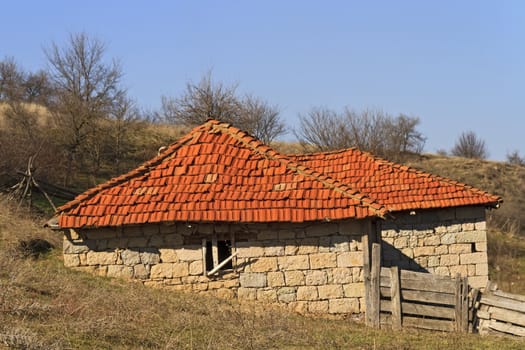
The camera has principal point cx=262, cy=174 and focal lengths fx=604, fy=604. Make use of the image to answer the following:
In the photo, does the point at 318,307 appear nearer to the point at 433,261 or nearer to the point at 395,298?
the point at 395,298

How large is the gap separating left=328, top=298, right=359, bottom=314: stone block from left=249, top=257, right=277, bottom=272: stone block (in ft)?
4.56

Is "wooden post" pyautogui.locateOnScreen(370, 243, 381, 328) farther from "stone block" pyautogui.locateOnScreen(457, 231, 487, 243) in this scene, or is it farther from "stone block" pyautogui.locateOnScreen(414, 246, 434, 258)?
"stone block" pyautogui.locateOnScreen(457, 231, 487, 243)

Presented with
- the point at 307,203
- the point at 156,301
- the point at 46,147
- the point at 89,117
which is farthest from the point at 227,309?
the point at 89,117

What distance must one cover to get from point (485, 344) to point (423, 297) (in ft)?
6.52

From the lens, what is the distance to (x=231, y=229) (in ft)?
41.0

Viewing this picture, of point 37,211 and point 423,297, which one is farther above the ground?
point 37,211

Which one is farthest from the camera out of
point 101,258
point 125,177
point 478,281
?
point 478,281

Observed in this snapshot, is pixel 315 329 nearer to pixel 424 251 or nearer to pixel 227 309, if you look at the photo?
pixel 227 309

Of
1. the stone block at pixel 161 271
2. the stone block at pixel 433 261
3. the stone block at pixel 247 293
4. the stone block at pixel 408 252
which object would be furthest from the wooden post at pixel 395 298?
the stone block at pixel 433 261

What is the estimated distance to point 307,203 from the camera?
41.2 ft

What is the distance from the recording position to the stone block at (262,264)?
1236 cm

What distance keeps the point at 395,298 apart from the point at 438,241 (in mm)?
5857

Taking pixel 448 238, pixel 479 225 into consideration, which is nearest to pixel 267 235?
pixel 448 238

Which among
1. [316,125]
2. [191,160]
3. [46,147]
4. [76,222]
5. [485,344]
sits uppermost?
[316,125]
